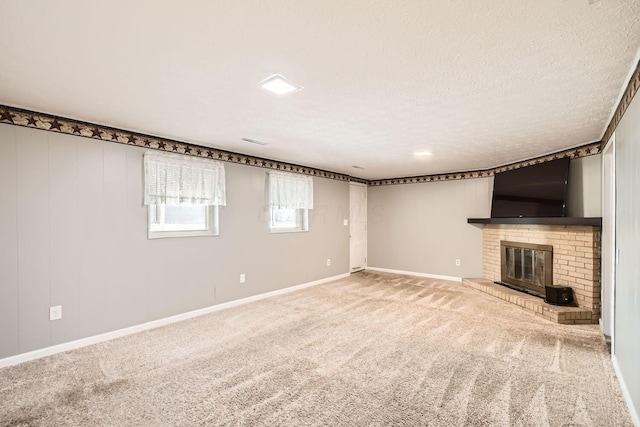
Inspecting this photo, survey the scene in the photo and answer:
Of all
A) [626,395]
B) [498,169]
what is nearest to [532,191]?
[498,169]

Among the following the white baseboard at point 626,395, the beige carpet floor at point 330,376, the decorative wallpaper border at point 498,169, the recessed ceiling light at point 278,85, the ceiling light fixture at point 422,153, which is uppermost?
the recessed ceiling light at point 278,85

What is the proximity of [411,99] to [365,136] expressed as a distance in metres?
1.11

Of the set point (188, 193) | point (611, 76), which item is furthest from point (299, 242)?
point (611, 76)

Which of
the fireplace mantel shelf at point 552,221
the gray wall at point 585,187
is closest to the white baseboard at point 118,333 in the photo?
the fireplace mantel shelf at point 552,221

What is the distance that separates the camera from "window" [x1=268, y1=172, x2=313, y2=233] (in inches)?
197

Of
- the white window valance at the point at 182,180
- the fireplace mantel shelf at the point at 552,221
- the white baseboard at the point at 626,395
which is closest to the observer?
the white baseboard at the point at 626,395

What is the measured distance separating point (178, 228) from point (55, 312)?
1.47m

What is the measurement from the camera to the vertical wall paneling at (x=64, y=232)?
9.58ft

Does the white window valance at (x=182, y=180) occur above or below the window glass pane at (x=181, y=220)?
above

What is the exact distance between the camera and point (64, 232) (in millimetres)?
2984

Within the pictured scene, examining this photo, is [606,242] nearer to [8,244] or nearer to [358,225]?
[358,225]

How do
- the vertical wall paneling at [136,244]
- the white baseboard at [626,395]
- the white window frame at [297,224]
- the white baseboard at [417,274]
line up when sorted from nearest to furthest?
the white baseboard at [626,395] → the vertical wall paneling at [136,244] → the white window frame at [297,224] → the white baseboard at [417,274]

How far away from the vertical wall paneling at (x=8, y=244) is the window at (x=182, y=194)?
109cm

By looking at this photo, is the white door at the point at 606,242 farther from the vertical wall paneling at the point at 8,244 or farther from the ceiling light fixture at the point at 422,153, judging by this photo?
the vertical wall paneling at the point at 8,244
